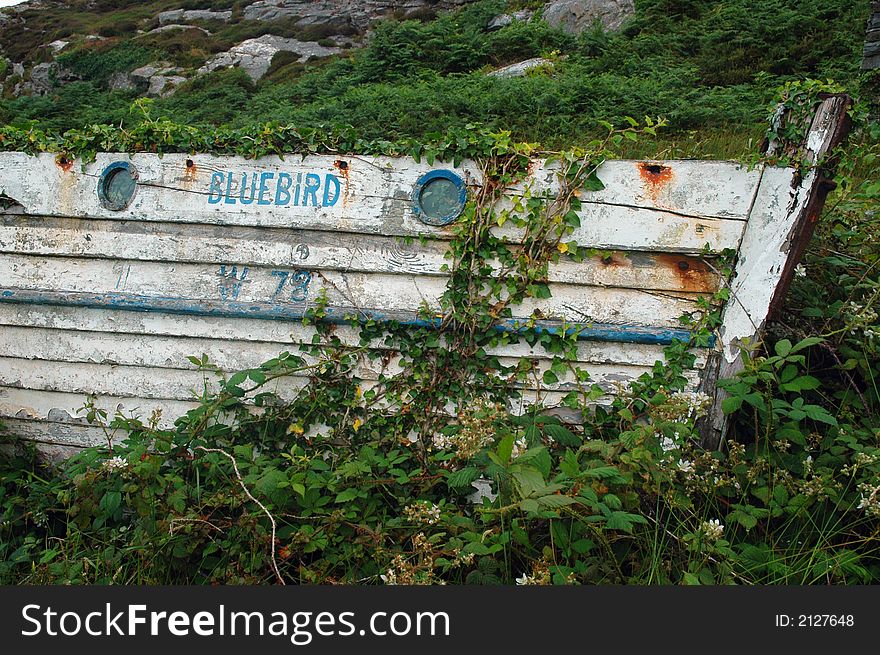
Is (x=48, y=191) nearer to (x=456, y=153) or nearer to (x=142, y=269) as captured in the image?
(x=142, y=269)

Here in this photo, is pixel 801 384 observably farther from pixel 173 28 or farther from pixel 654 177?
pixel 173 28

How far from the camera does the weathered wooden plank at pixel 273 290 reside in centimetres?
321

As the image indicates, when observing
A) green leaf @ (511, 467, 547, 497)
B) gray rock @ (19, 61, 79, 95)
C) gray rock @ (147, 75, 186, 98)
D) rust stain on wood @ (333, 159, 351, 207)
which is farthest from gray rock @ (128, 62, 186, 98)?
green leaf @ (511, 467, 547, 497)

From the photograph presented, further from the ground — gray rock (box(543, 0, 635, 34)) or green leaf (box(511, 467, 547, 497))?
gray rock (box(543, 0, 635, 34))

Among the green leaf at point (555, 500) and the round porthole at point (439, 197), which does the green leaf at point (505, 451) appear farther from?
the round porthole at point (439, 197)

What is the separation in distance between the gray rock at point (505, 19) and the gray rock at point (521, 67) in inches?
191

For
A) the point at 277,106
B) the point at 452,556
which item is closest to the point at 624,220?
the point at 452,556

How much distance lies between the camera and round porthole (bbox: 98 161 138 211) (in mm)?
3523

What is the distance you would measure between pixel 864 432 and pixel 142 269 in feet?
11.4

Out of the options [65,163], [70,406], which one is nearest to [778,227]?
[65,163]

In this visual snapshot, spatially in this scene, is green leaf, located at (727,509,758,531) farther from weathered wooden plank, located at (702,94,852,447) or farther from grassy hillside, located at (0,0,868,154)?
grassy hillside, located at (0,0,868,154)

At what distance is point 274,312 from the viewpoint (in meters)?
3.39

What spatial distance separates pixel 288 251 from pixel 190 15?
97.4 feet

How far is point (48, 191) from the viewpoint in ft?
11.8
